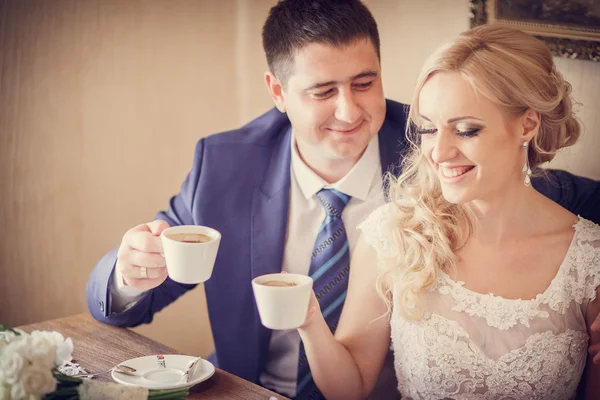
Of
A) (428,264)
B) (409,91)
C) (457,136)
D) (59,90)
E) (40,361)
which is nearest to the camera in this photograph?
(40,361)

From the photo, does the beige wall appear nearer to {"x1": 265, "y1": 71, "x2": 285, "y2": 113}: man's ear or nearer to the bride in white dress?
{"x1": 265, "y1": 71, "x2": 285, "y2": 113}: man's ear

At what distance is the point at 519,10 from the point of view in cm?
227

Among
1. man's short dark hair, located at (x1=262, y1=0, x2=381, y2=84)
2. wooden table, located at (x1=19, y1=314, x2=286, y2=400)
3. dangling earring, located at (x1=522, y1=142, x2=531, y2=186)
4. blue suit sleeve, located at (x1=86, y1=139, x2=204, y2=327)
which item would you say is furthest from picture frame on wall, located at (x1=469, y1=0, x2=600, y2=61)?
wooden table, located at (x1=19, y1=314, x2=286, y2=400)

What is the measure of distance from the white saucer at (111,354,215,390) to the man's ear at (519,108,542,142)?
0.99 m

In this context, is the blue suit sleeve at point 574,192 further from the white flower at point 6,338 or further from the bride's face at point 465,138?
the white flower at point 6,338

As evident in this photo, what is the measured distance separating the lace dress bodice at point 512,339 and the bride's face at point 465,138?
29 cm

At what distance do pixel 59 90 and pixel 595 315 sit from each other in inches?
90.8

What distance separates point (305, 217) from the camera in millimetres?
2400

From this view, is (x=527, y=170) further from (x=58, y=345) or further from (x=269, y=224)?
(x=58, y=345)

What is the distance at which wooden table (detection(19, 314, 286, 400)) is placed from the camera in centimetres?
166

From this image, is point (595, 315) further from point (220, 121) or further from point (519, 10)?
point (220, 121)

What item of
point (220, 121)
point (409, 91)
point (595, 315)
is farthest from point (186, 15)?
point (595, 315)

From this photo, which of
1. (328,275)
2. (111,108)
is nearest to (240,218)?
(328,275)

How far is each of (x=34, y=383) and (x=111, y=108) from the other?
2164 millimetres
